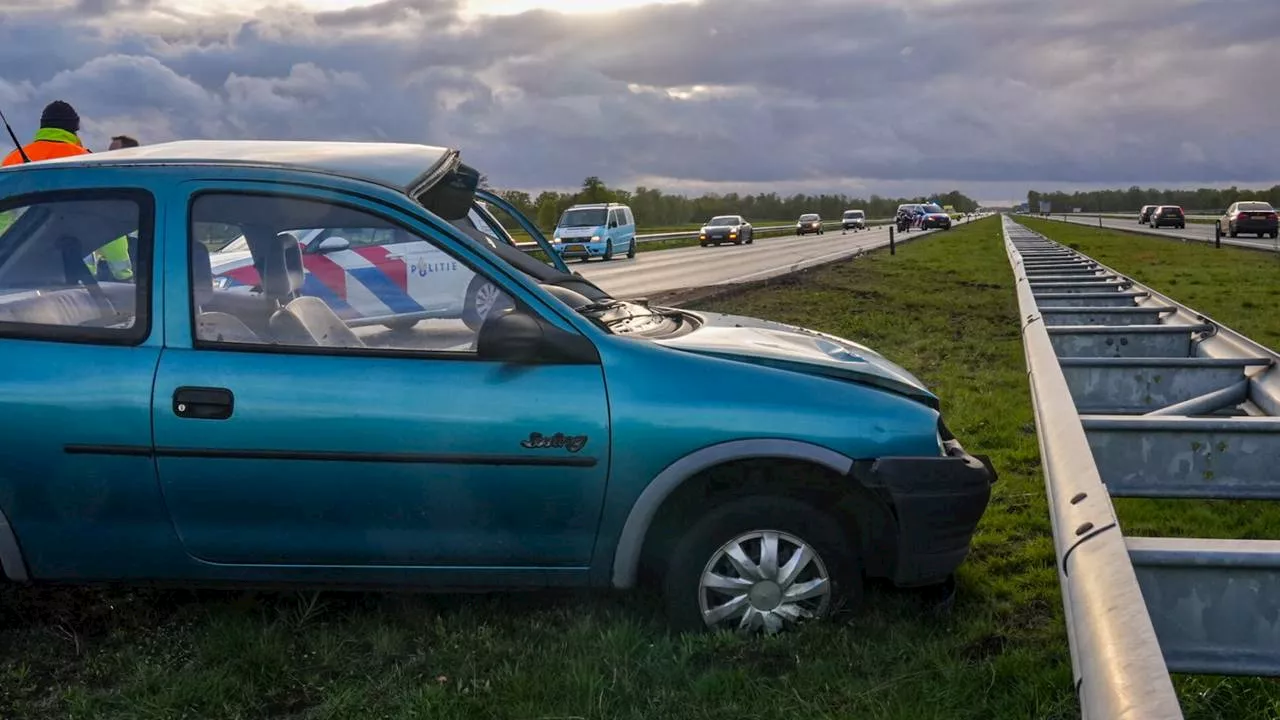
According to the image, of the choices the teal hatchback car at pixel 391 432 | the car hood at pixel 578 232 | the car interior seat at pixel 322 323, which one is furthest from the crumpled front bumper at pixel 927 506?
the car hood at pixel 578 232

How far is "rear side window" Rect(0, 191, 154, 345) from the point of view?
12.2 ft

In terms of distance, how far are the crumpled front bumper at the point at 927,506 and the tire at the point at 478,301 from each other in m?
1.37

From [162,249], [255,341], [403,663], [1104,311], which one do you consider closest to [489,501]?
[403,663]

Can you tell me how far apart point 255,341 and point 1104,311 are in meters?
5.38

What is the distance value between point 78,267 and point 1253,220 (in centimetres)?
5492

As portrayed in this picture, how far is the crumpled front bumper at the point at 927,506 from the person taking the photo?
3.68m

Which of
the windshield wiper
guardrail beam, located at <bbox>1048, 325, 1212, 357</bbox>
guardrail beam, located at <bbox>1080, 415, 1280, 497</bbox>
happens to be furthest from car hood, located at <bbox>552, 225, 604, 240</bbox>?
guardrail beam, located at <bbox>1080, 415, 1280, 497</bbox>

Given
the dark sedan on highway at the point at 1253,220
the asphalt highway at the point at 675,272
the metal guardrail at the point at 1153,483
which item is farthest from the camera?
the dark sedan on highway at the point at 1253,220

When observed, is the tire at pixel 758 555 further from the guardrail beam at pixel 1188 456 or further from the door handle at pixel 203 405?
the door handle at pixel 203 405

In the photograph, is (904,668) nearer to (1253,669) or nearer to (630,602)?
(630,602)

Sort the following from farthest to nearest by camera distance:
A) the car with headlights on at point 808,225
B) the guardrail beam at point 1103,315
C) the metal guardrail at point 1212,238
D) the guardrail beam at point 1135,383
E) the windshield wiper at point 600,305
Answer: the car with headlights on at point 808,225
the metal guardrail at point 1212,238
the guardrail beam at point 1103,315
the guardrail beam at point 1135,383
the windshield wiper at point 600,305

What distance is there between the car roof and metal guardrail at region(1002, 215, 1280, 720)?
8.03 ft

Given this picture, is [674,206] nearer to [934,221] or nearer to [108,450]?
[934,221]

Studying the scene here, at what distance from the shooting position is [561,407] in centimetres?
360
